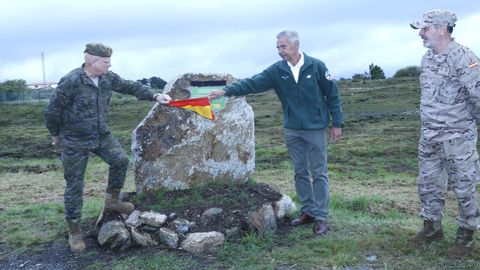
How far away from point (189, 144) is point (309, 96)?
6.09ft

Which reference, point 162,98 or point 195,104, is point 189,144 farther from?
point 162,98

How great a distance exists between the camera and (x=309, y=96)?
20.7 feet

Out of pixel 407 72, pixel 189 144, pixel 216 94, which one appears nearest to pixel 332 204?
pixel 189 144

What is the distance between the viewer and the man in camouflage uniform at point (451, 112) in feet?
18.2

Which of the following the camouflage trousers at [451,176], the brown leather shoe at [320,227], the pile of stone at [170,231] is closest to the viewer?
the camouflage trousers at [451,176]

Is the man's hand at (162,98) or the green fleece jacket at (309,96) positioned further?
the man's hand at (162,98)

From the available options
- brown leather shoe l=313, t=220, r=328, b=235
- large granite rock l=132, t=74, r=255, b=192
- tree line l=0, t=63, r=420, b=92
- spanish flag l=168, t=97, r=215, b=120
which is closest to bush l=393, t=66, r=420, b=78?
tree line l=0, t=63, r=420, b=92

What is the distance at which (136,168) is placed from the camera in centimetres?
716

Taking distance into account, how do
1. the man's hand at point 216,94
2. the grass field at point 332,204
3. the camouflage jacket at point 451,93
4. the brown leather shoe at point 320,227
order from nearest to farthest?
the camouflage jacket at point 451,93
the grass field at point 332,204
the brown leather shoe at point 320,227
the man's hand at point 216,94

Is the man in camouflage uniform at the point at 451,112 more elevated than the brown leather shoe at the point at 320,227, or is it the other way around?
the man in camouflage uniform at the point at 451,112

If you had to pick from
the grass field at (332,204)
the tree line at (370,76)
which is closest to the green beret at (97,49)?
the grass field at (332,204)

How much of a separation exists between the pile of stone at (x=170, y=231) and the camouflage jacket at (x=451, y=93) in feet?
6.93

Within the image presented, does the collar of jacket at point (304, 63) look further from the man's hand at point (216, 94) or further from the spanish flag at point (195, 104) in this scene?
the spanish flag at point (195, 104)

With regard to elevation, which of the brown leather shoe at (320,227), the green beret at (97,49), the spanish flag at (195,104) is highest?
the green beret at (97,49)
